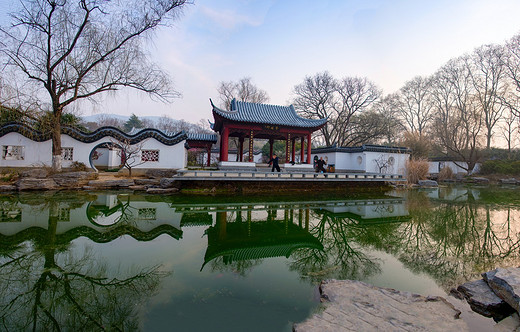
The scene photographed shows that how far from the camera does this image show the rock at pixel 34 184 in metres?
9.94

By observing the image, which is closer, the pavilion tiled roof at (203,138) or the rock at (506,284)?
the rock at (506,284)

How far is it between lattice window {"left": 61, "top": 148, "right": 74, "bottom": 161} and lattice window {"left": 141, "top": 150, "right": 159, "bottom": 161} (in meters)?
3.73

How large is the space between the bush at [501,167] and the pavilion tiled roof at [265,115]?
63.0 feet

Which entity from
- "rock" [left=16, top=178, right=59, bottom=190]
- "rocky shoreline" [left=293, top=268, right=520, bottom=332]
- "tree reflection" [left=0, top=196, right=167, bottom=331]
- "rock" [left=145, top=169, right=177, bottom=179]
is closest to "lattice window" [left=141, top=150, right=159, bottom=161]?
"rock" [left=145, top=169, right=177, bottom=179]

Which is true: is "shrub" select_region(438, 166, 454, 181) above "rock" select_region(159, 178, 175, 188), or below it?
above

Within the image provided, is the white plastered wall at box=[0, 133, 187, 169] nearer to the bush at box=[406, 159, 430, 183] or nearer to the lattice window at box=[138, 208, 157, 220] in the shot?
the lattice window at box=[138, 208, 157, 220]

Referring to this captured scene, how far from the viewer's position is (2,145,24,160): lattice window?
42.8ft

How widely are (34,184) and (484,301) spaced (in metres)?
13.7

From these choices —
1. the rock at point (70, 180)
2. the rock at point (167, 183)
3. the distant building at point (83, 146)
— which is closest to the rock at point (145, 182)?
the rock at point (167, 183)

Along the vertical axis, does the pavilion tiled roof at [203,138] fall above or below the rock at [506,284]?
above

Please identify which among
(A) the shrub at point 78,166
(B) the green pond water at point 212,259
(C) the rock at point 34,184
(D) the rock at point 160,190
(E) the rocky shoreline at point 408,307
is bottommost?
(B) the green pond water at point 212,259

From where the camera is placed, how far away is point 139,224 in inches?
232

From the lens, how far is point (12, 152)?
43.2 feet

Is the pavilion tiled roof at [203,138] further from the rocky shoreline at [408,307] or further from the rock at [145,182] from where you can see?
the rocky shoreline at [408,307]
